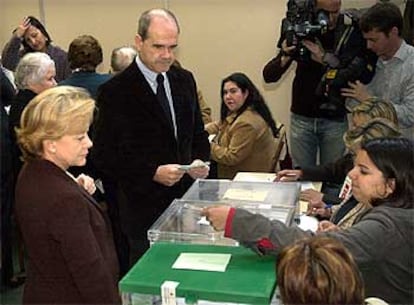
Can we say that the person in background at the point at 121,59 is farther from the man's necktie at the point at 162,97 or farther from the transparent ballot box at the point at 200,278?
the transparent ballot box at the point at 200,278

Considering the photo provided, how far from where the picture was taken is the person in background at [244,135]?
10.2 feet

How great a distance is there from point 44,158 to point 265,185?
3.26ft

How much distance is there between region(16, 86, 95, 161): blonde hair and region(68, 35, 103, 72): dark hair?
155cm

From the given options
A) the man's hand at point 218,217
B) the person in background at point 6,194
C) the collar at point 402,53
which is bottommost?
the person in background at point 6,194

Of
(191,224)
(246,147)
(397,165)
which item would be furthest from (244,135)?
(397,165)

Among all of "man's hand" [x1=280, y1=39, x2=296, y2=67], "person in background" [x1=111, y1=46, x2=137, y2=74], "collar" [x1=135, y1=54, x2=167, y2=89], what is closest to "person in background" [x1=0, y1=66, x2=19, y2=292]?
"person in background" [x1=111, y1=46, x2=137, y2=74]

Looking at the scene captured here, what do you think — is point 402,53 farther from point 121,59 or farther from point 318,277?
point 318,277

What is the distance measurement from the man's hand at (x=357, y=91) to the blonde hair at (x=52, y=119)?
1.86 m

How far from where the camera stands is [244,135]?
311cm

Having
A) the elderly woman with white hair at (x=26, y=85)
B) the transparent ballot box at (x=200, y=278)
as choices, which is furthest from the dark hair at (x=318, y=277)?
the elderly woman with white hair at (x=26, y=85)

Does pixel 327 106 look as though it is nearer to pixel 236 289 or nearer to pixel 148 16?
pixel 148 16

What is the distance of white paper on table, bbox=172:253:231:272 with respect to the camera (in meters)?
1.29

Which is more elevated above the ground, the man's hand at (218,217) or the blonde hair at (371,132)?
the blonde hair at (371,132)

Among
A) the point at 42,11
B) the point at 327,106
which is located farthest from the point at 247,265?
the point at 42,11
